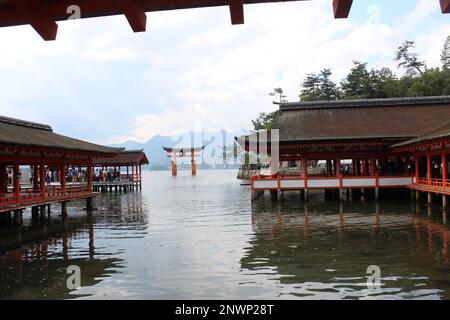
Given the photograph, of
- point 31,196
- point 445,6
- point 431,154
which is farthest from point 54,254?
point 431,154

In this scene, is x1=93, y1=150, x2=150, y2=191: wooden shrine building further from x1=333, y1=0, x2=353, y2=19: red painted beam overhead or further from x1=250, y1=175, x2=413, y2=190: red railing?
x1=333, y1=0, x2=353, y2=19: red painted beam overhead

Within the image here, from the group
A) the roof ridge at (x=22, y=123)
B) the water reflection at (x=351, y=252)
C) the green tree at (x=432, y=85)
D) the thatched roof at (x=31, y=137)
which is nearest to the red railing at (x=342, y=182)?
the water reflection at (x=351, y=252)

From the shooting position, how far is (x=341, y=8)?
432cm

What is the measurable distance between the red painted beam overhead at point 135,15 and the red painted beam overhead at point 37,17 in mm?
870

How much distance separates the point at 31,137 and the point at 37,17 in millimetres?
18770

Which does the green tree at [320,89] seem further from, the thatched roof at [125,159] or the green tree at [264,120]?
the thatched roof at [125,159]

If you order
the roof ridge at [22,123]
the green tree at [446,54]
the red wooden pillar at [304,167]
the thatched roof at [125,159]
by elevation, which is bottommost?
the red wooden pillar at [304,167]

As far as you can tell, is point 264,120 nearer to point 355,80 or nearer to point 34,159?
point 355,80

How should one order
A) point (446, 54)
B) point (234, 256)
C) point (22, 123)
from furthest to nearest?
1. point (446, 54)
2. point (22, 123)
3. point (234, 256)

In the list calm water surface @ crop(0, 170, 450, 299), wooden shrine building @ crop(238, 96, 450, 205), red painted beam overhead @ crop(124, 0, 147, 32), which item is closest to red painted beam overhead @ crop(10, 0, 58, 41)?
red painted beam overhead @ crop(124, 0, 147, 32)

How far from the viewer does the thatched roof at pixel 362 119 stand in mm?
28422
